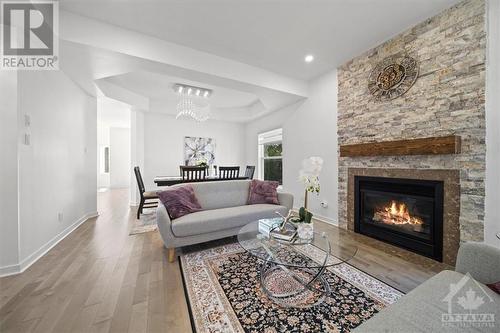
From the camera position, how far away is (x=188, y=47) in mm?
2830

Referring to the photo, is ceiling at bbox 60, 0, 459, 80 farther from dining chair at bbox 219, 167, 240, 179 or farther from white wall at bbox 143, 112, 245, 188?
white wall at bbox 143, 112, 245, 188

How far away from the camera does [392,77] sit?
8.75 ft

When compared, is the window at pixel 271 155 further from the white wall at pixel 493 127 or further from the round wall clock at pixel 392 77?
the white wall at pixel 493 127

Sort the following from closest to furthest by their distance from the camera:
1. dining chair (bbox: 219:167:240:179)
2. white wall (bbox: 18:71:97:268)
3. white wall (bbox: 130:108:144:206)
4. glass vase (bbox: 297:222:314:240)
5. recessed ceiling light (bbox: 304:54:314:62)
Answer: glass vase (bbox: 297:222:314:240) → white wall (bbox: 18:71:97:268) → recessed ceiling light (bbox: 304:54:314:62) → dining chair (bbox: 219:167:240:179) → white wall (bbox: 130:108:144:206)

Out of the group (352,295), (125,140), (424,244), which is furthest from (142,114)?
(424,244)

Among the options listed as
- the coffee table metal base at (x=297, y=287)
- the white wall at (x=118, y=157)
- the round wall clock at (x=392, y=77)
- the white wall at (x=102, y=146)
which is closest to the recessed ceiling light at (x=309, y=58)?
the round wall clock at (x=392, y=77)

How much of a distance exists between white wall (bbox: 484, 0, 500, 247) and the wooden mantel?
9.4 inches

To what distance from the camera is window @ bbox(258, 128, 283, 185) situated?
18.0 ft

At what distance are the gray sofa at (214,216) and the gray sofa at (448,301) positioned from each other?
1.90m

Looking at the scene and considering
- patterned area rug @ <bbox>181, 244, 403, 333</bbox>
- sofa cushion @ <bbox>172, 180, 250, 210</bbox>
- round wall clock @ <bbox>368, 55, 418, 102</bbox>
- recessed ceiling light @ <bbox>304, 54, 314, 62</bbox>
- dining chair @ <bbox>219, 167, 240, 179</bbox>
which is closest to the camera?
patterned area rug @ <bbox>181, 244, 403, 333</bbox>

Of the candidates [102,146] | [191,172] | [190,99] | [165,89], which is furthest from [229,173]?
[102,146]

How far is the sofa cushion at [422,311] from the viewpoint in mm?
831

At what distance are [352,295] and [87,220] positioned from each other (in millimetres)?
4570

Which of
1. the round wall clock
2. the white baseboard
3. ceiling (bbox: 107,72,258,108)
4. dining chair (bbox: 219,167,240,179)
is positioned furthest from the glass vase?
ceiling (bbox: 107,72,258,108)
